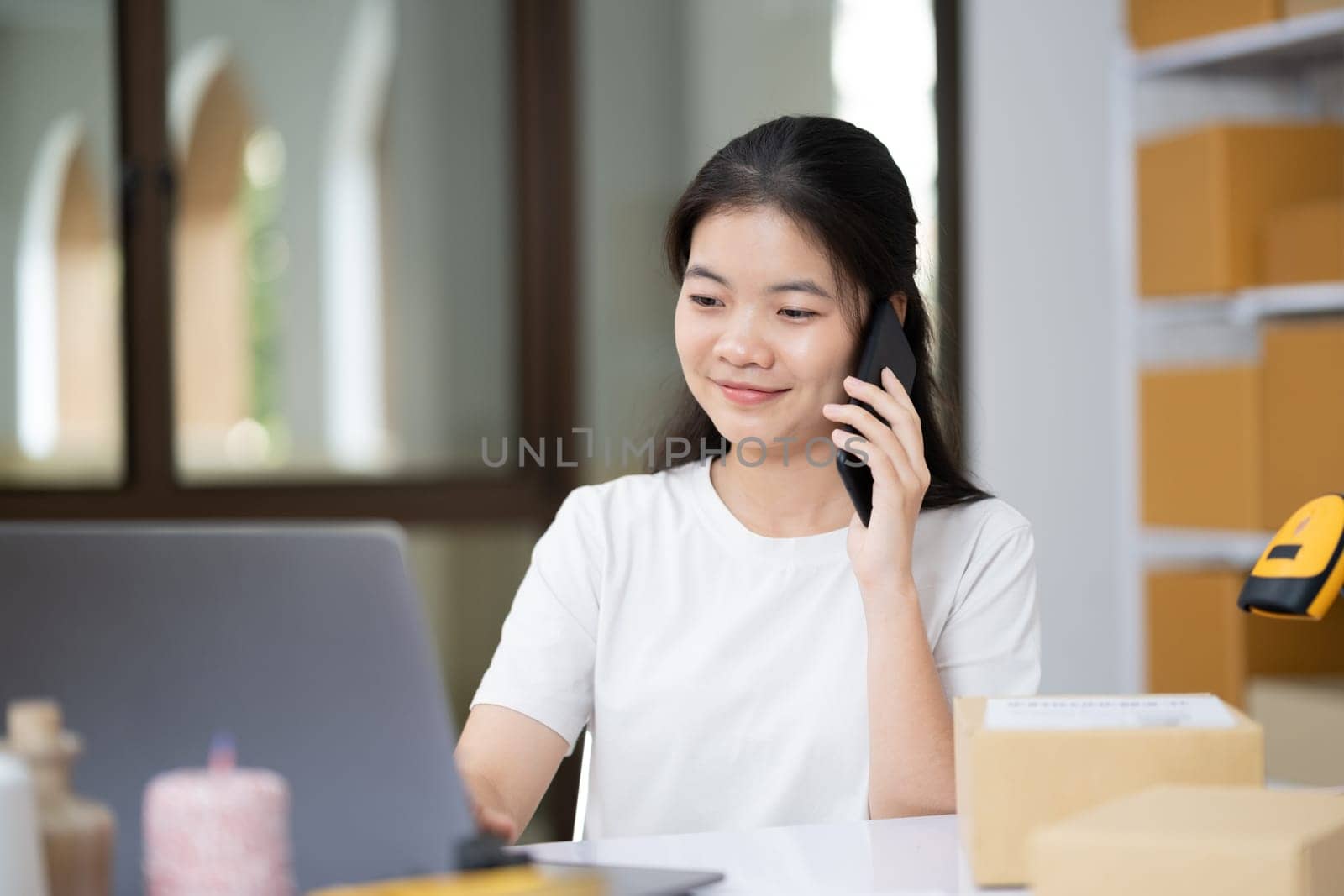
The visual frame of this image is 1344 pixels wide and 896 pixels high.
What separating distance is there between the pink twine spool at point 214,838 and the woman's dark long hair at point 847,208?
2.85 feet

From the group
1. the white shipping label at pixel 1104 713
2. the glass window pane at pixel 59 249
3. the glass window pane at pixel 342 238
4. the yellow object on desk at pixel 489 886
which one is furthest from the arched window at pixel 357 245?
the yellow object on desk at pixel 489 886

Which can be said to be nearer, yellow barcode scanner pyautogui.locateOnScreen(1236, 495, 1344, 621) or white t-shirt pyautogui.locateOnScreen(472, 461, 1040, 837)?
yellow barcode scanner pyautogui.locateOnScreen(1236, 495, 1344, 621)

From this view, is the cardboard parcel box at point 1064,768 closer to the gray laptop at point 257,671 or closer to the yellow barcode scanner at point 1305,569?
the yellow barcode scanner at point 1305,569

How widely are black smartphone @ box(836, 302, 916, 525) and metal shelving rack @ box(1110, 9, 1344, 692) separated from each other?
1.55 metres

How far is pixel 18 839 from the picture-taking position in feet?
2.37

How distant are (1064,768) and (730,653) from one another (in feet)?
1.77

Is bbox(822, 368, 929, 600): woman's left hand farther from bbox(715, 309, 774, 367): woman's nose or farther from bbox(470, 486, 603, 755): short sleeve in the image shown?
bbox(470, 486, 603, 755): short sleeve

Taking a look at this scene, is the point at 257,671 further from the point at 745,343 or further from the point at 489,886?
the point at 745,343

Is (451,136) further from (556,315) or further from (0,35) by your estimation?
(0,35)

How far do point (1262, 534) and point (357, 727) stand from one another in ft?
7.15

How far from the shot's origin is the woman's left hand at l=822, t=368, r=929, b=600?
1343 mm

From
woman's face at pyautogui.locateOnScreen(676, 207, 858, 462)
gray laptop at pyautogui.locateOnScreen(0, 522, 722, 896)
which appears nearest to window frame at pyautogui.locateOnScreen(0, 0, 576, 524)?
woman's face at pyautogui.locateOnScreen(676, 207, 858, 462)

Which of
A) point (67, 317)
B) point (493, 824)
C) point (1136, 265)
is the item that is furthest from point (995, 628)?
point (67, 317)

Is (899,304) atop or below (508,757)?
atop
